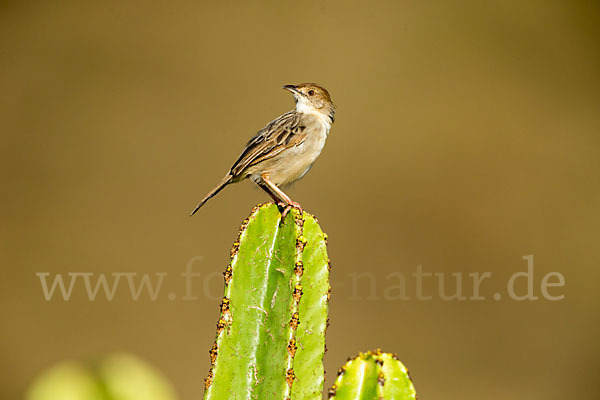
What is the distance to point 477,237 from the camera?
8.25m

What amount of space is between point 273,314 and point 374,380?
804 mm

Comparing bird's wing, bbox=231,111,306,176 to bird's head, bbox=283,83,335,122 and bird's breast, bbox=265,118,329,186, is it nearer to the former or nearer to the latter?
bird's breast, bbox=265,118,329,186

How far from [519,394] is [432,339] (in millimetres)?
1103

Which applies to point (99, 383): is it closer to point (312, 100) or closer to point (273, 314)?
point (273, 314)

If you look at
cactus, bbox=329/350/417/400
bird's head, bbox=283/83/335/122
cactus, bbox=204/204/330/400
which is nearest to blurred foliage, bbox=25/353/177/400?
cactus, bbox=329/350/417/400

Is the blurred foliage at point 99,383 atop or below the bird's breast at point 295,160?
below

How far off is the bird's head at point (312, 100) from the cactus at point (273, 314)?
190 centimetres

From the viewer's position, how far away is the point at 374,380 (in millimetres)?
2066

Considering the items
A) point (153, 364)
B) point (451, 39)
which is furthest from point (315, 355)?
point (451, 39)

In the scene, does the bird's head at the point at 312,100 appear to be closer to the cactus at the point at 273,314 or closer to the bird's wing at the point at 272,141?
the bird's wing at the point at 272,141

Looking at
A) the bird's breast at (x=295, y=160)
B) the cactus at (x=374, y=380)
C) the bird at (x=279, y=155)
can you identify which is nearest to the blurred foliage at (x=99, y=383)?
the cactus at (x=374, y=380)

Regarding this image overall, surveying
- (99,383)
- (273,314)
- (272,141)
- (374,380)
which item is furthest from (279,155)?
(99,383)

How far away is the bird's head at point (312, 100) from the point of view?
470cm

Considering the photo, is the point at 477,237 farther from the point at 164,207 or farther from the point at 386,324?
the point at 164,207
